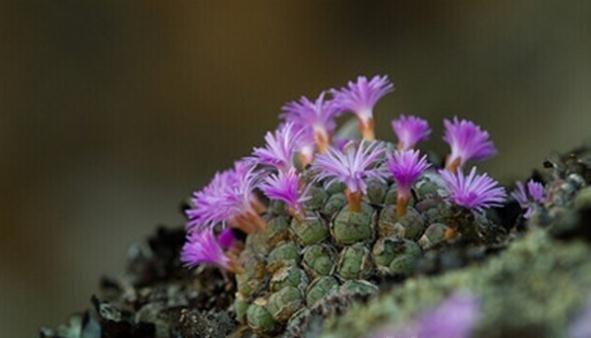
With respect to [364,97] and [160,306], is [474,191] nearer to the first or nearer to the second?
[364,97]

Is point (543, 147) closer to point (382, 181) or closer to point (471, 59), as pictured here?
point (471, 59)

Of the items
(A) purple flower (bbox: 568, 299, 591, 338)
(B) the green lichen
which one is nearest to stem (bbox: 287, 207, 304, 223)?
(B) the green lichen

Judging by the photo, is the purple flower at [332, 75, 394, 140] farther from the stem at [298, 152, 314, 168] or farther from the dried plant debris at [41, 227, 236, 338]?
the dried plant debris at [41, 227, 236, 338]

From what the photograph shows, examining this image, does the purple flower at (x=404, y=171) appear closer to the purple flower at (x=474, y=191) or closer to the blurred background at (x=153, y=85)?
the purple flower at (x=474, y=191)

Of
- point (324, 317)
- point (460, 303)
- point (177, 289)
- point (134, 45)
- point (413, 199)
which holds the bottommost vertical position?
point (460, 303)

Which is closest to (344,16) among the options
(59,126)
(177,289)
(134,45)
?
(134,45)

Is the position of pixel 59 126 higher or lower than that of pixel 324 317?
higher
